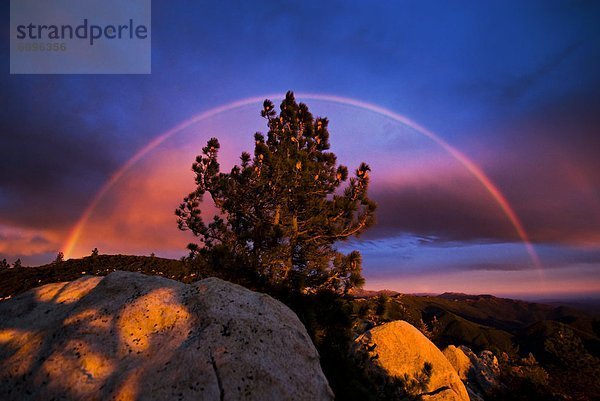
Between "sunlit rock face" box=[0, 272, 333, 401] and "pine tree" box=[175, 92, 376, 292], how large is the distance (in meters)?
8.79

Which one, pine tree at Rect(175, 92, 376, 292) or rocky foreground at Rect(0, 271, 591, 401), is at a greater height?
pine tree at Rect(175, 92, 376, 292)

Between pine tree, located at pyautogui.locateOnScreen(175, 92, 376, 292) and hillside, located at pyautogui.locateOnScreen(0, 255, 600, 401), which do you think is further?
pine tree, located at pyautogui.locateOnScreen(175, 92, 376, 292)

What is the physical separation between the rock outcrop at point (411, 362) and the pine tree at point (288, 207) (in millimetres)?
3227

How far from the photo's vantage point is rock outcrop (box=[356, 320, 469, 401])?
14.5 meters

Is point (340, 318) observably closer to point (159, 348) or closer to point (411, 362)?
point (411, 362)

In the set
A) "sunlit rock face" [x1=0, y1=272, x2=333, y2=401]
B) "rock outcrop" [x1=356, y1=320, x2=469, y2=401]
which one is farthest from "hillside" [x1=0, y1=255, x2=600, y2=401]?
"sunlit rock face" [x1=0, y1=272, x2=333, y2=401]

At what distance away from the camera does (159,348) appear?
474cm

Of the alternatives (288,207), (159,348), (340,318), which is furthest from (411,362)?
(159,348)

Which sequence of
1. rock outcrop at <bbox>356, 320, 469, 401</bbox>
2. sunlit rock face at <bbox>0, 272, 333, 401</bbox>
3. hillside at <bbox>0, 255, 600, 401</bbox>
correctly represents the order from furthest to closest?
1. rock outcrop at <bbox>356, 320, 469, 401</bbox>
2. hillside at <bbox>0, 255, 600, 401</bbox>
3. sunlit rock face at <bbox>0, 272, 333, 401</bbox>

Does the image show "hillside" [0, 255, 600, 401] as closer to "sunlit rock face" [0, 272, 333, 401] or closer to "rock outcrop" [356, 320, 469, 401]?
"rock outcrop" [356, 320, 469, 401]

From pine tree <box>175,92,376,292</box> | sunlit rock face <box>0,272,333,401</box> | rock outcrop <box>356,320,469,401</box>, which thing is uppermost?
pine tree <box>175,92,376,292</box>

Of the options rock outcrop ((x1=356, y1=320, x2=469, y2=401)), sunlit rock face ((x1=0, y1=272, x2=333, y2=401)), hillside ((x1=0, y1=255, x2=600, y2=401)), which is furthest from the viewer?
rock outcrop ((x1=356, y1=320, x2=469, y2=401))

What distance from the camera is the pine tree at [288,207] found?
1566cm

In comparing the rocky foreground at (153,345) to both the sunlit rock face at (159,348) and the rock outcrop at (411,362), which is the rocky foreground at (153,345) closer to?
the sunlit rock face at (159,348)
